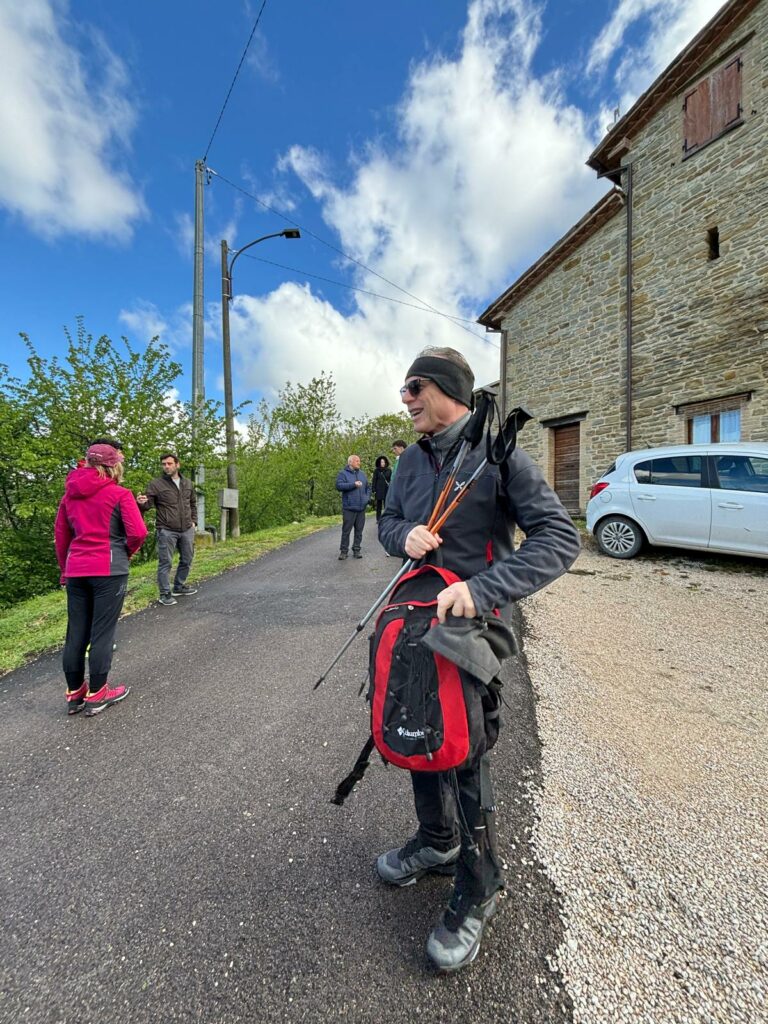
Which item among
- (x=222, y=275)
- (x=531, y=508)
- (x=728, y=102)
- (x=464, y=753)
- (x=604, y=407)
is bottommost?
(x=464, y=753)

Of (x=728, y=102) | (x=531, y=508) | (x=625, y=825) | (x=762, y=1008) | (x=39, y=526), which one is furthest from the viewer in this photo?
(x=39, y=526)

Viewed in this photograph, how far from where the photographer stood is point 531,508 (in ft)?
4.66

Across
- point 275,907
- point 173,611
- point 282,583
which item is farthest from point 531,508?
point 282,583

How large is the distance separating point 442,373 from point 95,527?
118 inches

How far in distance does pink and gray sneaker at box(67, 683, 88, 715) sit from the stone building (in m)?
12.3

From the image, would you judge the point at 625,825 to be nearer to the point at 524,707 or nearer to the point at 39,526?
the point at 524,707

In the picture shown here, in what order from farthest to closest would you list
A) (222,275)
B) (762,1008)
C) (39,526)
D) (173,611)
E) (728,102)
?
(222,275), (39,526), (728,102), (173,611), (762,1008)

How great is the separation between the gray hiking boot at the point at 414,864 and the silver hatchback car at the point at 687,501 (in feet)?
22.2

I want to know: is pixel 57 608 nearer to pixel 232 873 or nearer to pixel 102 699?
pixel 102 699

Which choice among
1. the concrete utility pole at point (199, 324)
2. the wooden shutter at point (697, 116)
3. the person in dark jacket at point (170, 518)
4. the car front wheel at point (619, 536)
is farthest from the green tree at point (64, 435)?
the wooden shutter at point (697, 116)

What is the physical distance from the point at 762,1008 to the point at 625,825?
0.72 meters

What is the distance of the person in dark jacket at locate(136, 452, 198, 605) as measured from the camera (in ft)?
19.7

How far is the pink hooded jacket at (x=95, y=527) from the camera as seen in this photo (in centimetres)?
Result: 325

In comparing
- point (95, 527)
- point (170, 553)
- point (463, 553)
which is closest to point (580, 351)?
point (170, 553)
